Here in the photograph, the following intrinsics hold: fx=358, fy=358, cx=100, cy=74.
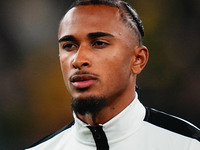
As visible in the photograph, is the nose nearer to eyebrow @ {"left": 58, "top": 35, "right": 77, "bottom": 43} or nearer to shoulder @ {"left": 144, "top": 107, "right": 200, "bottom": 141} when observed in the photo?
eyebrow @ {"left": 58, "top": 35, "right": 77, "bottom": 43}

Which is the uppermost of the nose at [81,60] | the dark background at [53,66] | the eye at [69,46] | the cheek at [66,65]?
the eye at [69,46]

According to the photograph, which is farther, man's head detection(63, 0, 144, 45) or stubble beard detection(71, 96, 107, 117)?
man's head detection(63, 0, 144, 45)

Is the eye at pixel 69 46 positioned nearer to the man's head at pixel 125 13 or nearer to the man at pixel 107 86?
the man at pixel 107 86

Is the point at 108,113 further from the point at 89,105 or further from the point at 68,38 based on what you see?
the point at 68,38

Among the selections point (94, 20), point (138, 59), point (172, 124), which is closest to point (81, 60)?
point (94, 20)

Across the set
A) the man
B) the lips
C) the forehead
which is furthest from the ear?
the lips

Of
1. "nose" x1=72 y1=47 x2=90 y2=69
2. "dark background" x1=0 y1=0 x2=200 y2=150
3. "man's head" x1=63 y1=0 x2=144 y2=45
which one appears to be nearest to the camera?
"nose" x1=72 y1=47 x2=90 y2=69

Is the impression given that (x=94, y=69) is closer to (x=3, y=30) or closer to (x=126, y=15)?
(x=126, y=15)

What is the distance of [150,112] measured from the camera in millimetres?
1503

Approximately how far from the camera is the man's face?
131 centimetres

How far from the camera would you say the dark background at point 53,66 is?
2.97 m

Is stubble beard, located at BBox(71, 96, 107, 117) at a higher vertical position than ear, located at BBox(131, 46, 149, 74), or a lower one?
lower

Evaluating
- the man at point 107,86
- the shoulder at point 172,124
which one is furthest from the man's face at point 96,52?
the shoulder at point 172,124

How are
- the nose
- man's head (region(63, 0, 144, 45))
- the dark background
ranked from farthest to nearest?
the dark background < man's head (region(63, 0, 144, 45)) < the nose
